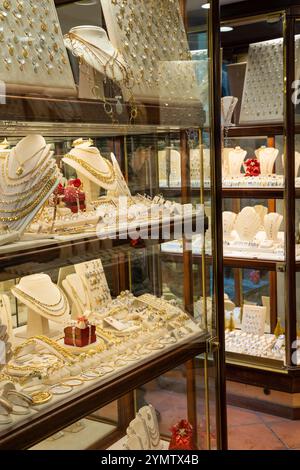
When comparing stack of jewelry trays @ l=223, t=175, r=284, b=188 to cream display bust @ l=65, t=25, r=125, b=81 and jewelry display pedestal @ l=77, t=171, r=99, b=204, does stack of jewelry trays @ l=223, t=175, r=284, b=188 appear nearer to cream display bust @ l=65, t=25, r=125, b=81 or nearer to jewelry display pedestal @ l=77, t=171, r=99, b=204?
jewelry display pedestal @ l=77, t=171, r=99, b=204

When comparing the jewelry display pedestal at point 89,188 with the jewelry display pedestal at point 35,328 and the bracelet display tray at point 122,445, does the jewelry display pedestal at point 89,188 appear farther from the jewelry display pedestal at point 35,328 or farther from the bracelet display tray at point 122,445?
the bracelet display tray at point 122,445

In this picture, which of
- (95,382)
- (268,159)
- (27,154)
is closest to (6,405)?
(95,382)

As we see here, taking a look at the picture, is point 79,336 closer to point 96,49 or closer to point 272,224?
point 96,49

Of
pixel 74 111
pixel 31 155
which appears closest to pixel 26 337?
pixel 31 155

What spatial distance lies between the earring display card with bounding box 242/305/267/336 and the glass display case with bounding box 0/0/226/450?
4.72ft

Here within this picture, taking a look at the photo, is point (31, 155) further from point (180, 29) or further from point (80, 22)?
point (180, 29)

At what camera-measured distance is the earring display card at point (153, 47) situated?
1.69m

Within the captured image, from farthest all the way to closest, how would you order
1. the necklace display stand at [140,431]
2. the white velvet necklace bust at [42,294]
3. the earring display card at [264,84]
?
1. the earring display card at [264,84]
2. the necklace display stand at [140,431]
3. the white velvet necklace bust at [42,294]

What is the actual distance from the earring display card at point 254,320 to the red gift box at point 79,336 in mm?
1898

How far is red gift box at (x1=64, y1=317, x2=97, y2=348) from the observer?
5.72 feet

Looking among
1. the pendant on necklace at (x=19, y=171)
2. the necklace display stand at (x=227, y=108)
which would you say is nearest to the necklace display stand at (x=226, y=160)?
the necklace display stand at (x=227, y=108)

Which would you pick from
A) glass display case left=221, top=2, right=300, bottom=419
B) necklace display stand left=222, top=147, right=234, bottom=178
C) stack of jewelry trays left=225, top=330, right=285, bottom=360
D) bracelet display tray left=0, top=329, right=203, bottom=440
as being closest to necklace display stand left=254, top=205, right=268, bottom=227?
glass display case left=221, top=2, right=300, bottom=419
